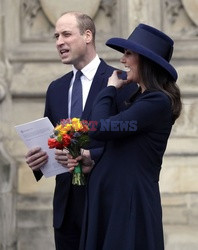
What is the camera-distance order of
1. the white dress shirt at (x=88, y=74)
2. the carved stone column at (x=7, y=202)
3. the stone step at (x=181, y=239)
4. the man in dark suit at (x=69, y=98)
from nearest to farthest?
1. the man in dark suit at (x=69, y=98)
2. the white dress shirt at (x=88, y=74)
3. the stone step at (x=181, y=239)
4. the carved stone column at (x=7, y=202)

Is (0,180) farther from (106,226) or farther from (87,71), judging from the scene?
(106,226)

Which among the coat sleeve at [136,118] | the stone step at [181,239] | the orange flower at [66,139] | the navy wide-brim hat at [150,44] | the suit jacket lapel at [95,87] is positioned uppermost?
the navy wide-brim hat at [150,44]

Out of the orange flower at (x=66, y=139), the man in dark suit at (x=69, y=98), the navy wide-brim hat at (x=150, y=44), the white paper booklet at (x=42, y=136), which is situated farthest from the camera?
the man in dark suit at (x=69, y=98)

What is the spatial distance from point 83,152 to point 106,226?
472 millimetres

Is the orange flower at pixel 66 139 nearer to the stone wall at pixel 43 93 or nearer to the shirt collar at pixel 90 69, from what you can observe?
the shirt collar at pixel 90 69

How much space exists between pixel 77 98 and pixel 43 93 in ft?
7.04

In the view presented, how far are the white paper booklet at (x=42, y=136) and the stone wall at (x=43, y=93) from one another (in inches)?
79.5

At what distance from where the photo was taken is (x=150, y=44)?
454 centimetres

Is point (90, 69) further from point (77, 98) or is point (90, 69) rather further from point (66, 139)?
point (66, 139)

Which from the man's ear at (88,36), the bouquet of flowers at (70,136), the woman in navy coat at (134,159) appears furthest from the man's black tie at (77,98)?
the woman in navy coat at (134,159)

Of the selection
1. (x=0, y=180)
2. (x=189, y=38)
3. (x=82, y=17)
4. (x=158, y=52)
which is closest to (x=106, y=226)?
(x=158, y=52)

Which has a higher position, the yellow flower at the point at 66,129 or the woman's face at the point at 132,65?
the woman's face at the point at 132,65

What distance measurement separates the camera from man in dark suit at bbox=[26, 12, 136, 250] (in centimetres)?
498

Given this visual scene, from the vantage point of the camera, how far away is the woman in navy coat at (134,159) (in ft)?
14.4
